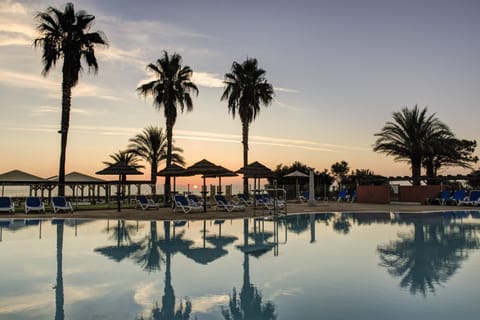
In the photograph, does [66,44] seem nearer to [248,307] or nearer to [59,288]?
[59,288]

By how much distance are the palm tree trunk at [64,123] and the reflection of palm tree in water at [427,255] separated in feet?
54.1

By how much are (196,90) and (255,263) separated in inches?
737

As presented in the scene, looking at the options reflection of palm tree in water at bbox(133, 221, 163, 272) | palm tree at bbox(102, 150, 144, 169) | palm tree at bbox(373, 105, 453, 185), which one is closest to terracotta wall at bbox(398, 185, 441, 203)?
palm tree at bbox(373, 105, 453, 185)

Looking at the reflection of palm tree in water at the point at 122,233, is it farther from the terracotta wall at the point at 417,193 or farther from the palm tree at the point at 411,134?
the palm tree at the point at 411,134

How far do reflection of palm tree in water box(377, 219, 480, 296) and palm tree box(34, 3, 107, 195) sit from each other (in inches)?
666

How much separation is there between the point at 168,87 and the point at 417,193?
1851cm

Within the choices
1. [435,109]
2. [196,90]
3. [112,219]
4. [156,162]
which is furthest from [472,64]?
[156,162]

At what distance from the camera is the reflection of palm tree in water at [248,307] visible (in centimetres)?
447

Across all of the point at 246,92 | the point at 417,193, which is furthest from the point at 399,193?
the point at 246,92

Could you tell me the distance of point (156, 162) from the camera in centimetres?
3294

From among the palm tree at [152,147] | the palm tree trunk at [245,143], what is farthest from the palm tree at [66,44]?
the palm tree at [152,147]

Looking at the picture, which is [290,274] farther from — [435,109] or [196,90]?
[435,109]

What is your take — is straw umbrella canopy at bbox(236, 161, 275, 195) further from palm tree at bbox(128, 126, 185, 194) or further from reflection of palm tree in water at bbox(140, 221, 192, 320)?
palm tree at bbox(128, 126, 185, 194)

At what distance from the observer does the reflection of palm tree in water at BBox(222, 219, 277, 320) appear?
447 centimetres
